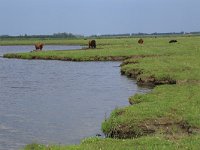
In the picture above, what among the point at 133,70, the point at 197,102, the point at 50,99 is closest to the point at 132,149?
the point at 197,102

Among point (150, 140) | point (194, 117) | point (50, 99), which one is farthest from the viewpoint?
point (50, 99)

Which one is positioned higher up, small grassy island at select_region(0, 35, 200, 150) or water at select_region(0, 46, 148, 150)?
small grassy island at select_region(0, 35, 200, 150)

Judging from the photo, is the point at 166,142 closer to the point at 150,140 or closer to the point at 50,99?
the point at 150,140

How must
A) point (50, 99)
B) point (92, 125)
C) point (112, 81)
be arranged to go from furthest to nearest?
point (112, 81), point (50, 99), point (92, 125)

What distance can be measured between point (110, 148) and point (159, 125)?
12.6ft

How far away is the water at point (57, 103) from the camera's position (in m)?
16.6

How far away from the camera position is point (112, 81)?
108 feet

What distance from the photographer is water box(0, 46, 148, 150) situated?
54.3 feet

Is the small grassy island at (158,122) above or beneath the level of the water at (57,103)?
above

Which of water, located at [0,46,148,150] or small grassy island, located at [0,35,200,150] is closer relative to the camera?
small grassy island, located at [0,35,200,150]

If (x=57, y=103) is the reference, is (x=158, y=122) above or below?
above

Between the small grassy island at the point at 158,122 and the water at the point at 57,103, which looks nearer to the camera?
the small grassy island at the point at 158,122

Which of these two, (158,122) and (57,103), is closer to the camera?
(158,122)

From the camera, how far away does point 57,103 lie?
2352 centimetres
